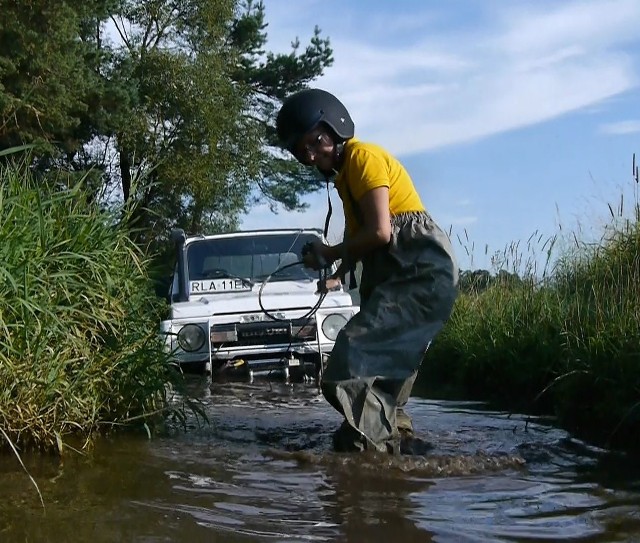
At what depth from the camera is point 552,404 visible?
604cm

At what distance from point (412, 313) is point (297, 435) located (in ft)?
3.52

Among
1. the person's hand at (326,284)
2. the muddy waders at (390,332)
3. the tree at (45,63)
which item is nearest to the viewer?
the muddy waders at (390,332)

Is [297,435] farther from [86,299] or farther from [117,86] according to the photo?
[117,86]

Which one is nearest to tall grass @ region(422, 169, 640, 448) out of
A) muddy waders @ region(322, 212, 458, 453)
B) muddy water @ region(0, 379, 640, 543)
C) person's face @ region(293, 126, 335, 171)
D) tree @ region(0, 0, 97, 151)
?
muddy water @ region(0, 379, 640, 543)

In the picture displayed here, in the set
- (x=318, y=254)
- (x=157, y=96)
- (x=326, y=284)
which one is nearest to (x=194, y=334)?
(x=326, y=284)

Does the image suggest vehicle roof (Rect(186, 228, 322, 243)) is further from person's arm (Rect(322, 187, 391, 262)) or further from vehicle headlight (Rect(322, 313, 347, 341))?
person's arm (Rect(322, 187, 391, 262))

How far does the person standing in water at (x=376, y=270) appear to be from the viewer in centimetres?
423

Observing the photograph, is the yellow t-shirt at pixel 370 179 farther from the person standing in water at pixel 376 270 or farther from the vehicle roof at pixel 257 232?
the vehicle roof at pixel 257 232

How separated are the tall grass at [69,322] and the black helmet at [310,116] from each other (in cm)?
116

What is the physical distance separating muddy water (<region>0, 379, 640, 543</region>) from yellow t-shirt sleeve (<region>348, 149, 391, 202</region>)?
1.22 meters

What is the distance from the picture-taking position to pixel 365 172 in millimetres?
4266

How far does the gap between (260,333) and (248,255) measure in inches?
50.2

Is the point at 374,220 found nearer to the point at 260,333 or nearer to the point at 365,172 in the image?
the point at 365,172

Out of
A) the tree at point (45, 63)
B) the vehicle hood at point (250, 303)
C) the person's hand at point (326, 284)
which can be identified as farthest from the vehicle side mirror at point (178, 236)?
the tree at point (45, 63)
